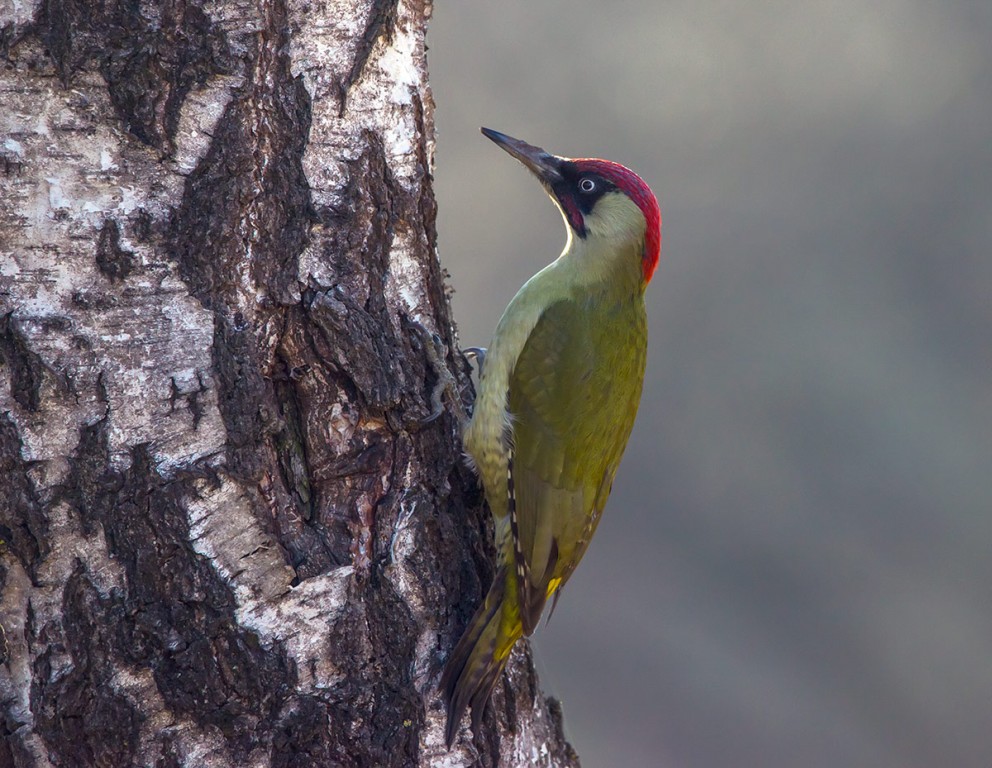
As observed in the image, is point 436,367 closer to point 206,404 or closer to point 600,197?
point 206,404

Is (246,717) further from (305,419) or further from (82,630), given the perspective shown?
(305,419)

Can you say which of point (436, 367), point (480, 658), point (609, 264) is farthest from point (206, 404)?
point (609, 264)

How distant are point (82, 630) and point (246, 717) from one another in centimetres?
31

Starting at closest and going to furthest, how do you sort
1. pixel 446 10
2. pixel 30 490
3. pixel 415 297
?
pixel 30 490 → pixel 415 297 → pixel 446 10

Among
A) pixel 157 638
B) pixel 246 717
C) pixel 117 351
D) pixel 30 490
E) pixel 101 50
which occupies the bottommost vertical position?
pixel 246 717

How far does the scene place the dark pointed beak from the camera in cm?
340

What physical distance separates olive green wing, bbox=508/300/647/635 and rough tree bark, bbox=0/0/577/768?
627 millimetres

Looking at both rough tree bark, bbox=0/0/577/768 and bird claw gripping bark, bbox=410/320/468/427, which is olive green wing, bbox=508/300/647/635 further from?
rough tree bark, bbox=0/0/577/768

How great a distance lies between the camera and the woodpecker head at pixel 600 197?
3334mm

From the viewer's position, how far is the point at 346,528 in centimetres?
212

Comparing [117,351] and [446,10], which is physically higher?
[446,10]

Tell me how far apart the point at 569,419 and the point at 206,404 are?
1257mm

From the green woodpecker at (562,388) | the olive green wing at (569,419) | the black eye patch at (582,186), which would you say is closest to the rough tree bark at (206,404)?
the green woodpecker at (562,388)

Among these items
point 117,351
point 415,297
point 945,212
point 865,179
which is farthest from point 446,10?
point 117,351
